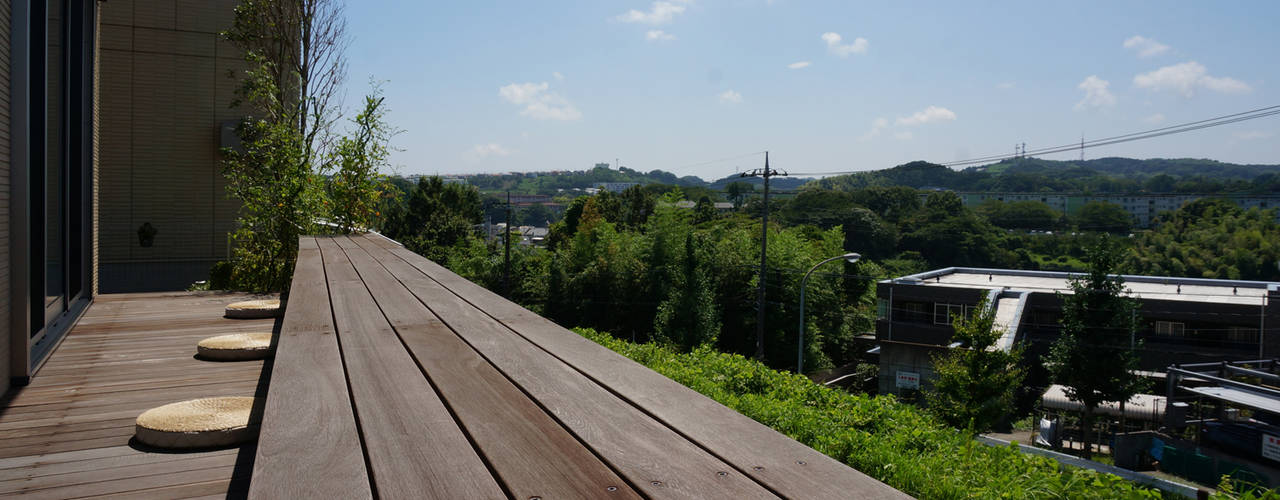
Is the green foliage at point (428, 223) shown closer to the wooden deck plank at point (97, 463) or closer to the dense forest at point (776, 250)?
the dense forest at point (776, 250)

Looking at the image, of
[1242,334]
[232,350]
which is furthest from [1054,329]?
[232,350]

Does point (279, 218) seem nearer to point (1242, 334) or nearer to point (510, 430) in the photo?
point (510, 430)

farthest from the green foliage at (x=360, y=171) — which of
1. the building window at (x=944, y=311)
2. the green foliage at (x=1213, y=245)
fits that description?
the green foliage at (x=1213, y=245)

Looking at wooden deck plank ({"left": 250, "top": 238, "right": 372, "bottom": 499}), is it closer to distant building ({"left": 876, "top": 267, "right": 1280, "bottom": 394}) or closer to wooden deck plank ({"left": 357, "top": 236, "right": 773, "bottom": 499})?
wooden deck plank ({"left": 357, "top": 236, "right": 773, "bottom": 499})

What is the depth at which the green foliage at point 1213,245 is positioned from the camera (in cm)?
4166

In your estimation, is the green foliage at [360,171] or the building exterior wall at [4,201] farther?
the green foliage at [360,171]

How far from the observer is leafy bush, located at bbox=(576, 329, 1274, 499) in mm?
3709

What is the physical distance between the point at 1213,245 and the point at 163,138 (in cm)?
5365

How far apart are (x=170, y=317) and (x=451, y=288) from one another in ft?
9.35

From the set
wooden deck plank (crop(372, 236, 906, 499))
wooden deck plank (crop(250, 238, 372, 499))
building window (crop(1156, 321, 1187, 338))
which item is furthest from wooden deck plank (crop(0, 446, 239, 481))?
building window (crop(1156, 321, 1187, 338))

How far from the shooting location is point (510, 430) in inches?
43.9

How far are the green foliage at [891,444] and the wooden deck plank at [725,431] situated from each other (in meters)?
2.52

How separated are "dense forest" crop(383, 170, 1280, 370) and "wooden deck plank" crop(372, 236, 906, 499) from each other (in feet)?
22.1

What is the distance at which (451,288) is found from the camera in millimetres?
2975
